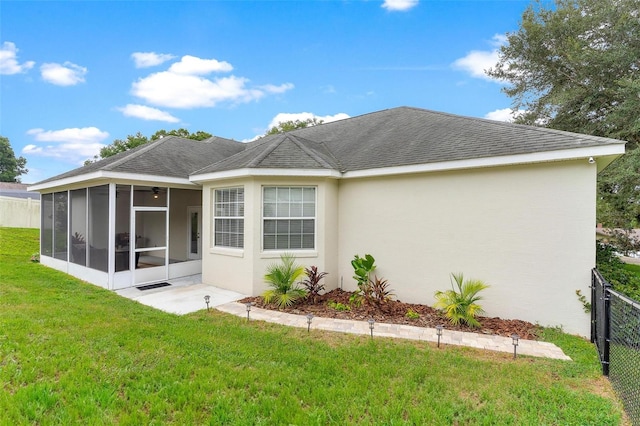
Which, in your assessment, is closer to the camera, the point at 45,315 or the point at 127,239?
the point at 45,315

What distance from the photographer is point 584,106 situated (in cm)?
1409

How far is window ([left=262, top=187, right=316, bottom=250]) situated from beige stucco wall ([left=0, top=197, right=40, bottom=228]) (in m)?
22.4

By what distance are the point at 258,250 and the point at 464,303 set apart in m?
5.17

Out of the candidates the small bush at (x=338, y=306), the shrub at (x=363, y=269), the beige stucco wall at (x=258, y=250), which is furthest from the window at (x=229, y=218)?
the shrub at (x=363, y=269)

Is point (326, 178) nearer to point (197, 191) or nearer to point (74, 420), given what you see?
point (197, 191)

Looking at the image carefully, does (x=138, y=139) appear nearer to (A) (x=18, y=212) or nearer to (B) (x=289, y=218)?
(A) (x=18, y=212)

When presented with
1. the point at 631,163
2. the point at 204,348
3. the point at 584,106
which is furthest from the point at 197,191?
the point at 584,106

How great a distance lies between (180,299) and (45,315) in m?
2.66

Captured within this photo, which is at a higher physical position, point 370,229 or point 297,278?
point 370,229

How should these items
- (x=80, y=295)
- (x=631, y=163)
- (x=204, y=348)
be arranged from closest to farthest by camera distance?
(x=204, y=348), (x=80, y=295), (x=631, y=163)

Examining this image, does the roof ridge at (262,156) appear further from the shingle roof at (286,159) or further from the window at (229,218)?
the window at (229,218)

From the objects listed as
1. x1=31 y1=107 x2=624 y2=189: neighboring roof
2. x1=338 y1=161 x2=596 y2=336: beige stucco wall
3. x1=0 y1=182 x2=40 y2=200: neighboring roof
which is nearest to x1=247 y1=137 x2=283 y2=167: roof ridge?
x1=31 y1=107 x2=624 y2=189: neighboring roof

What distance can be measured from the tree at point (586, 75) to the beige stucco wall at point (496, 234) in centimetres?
827

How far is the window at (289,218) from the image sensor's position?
843 cm
